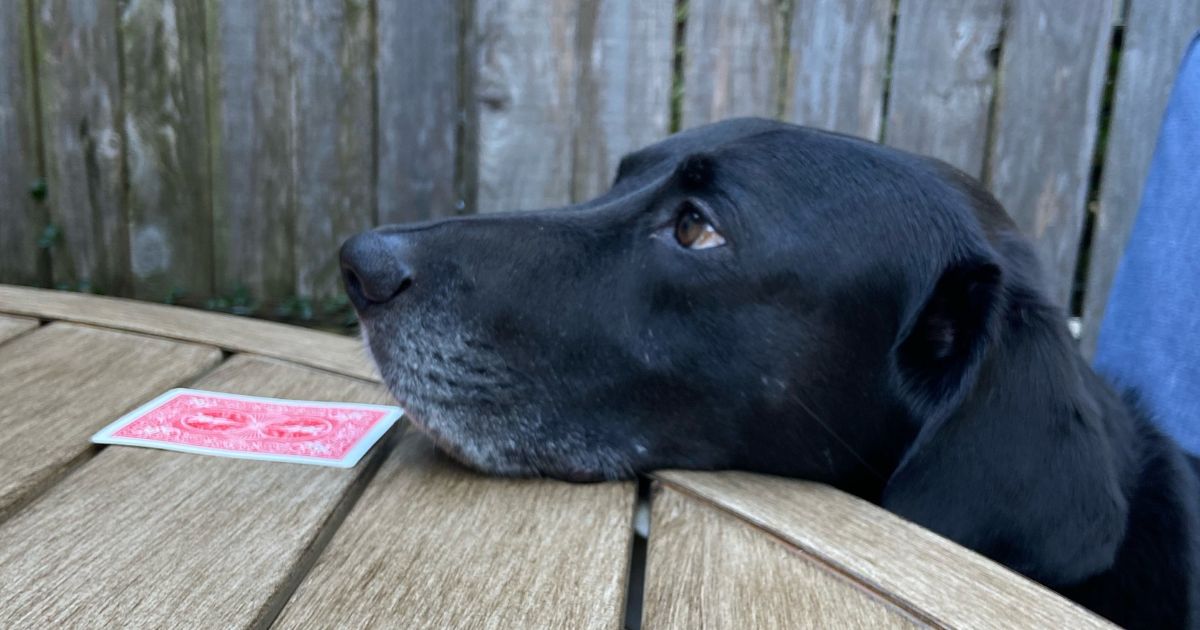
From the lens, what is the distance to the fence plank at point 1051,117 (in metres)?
3.19

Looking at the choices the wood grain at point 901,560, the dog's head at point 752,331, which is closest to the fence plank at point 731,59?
the dog's head at point 752,331

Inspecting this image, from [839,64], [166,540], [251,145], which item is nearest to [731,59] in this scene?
[839,64]

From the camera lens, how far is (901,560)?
0.96 meters

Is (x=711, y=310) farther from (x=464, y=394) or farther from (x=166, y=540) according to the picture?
(x=166, y=540)

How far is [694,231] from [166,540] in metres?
0.92

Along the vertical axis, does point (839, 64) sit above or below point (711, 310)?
above

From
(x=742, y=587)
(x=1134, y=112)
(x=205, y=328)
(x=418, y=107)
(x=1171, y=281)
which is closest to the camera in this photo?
(x=742, y=587)

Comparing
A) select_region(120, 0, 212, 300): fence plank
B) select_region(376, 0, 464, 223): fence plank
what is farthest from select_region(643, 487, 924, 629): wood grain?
select_region(120, 0, 212, 300): fence plank

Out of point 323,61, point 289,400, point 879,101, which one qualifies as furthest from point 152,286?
point 879,101

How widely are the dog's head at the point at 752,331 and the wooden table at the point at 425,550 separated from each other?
0.55 ft

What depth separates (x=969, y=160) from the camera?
3.35 m

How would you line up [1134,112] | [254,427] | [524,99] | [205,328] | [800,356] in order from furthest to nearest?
[524,99] → [1134,112] → [205,328] → [800,356] → [254,427]

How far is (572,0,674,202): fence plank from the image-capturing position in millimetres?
3266

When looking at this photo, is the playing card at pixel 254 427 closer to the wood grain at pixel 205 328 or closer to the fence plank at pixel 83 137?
the wood grain at pixel 205 328
